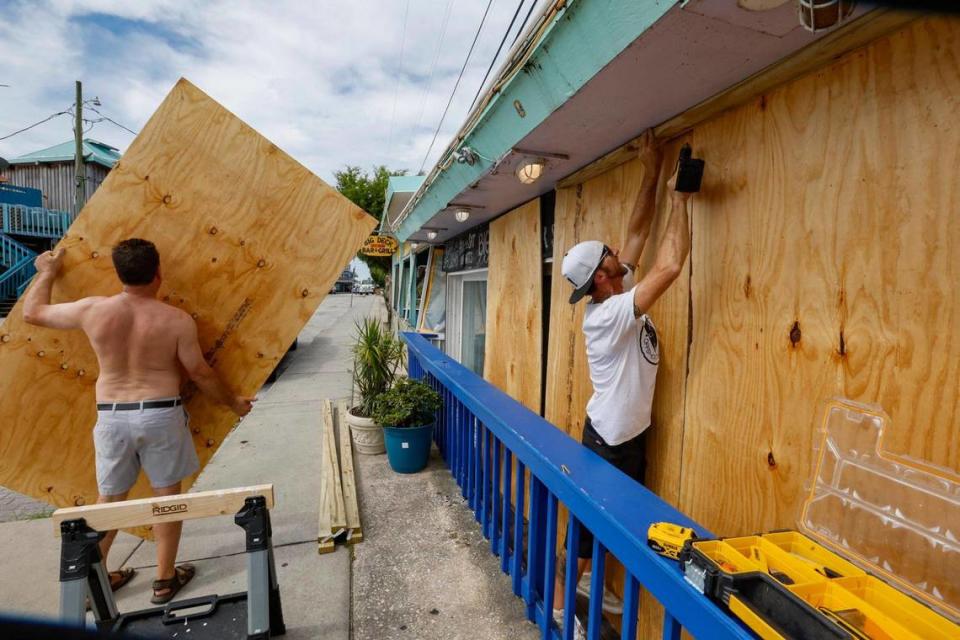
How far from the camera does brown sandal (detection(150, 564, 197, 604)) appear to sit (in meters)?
2.48

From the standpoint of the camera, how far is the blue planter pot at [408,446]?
400 cm

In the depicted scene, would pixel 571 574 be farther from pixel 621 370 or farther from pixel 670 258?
pixel 670 258

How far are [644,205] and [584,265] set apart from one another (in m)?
0.39

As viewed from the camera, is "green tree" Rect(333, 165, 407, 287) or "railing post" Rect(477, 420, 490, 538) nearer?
"railing post" Rect(477, 420, 490, 538)

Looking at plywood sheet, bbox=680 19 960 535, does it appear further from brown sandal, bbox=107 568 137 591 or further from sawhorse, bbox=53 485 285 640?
brown sandal, bbox=107 568 137 591

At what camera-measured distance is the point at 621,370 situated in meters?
1.99

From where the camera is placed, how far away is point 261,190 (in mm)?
2529

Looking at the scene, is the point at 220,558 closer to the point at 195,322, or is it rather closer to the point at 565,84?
the point at 195,322

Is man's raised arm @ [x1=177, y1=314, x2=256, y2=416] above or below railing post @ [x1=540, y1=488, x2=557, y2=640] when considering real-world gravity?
above

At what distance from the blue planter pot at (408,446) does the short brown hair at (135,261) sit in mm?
2365

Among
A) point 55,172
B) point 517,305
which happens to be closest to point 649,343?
point 517,305

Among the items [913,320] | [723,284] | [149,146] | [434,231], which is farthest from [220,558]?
[434,231]

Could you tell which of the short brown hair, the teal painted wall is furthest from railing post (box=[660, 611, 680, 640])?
the short brown hair

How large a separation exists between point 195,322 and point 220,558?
63.2 inches
